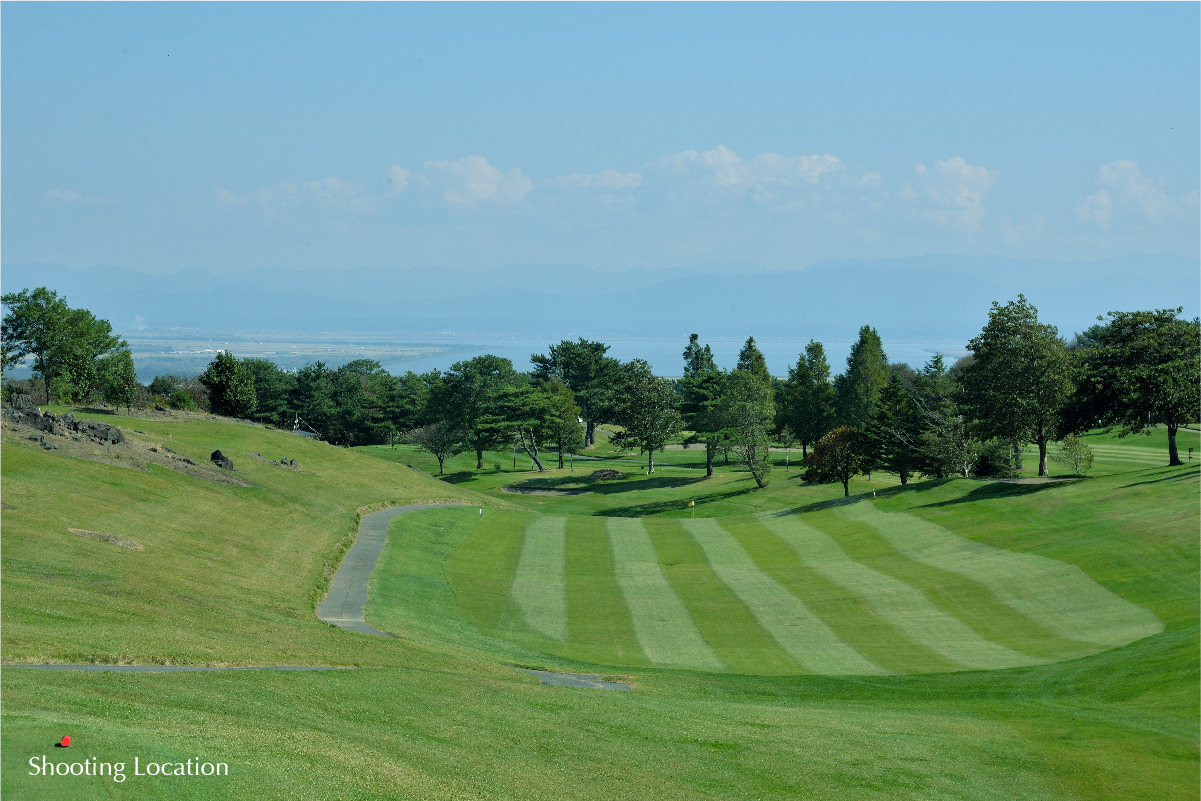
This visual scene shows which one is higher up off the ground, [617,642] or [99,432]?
[99,432]

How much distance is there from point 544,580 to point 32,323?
68.1m

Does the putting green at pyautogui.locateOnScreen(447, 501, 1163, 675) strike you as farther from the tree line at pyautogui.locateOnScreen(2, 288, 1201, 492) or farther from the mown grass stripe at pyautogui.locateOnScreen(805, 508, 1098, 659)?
the tree line at pyautogui.locateOnScreen(2, 288, 1201, 492)

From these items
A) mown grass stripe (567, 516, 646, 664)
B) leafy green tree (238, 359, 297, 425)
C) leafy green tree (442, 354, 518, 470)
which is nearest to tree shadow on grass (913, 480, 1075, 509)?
mown grass stripe (567, 516, 646, 664)

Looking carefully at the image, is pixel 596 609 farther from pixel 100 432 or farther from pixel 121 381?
pixel 121 381

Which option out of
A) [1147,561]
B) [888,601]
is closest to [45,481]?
[888,601]

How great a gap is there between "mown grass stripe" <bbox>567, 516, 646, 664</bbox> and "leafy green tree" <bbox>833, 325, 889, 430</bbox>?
197 ft

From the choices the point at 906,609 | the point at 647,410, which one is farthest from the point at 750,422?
the point at 906,609

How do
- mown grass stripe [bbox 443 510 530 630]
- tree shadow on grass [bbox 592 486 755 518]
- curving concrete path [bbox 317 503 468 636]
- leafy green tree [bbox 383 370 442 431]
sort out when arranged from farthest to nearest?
1. leafy green tree [bbox 383 370 442 431]
2. tree shadow on grass [bbox 592 486 755 518]
3. mown grass stripe [bbox 443 510 530 630]
4. curving concrete path [bbox 317 503 468 636]

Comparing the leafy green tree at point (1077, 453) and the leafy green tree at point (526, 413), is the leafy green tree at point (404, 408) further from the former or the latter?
the leafy green tree at point (1077, 453)

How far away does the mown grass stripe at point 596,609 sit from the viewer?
33.6 metres

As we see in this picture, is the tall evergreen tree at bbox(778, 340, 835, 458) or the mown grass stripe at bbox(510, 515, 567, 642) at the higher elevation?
the tall evergreen tree at bbox(778, 340, 835, 458)

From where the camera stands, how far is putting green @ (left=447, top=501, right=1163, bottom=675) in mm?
33000

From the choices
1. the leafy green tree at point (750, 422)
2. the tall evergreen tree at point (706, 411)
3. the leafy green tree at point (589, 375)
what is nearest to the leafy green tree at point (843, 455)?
the leafy green tree at point (750, 422)

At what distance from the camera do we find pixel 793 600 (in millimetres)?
41125
